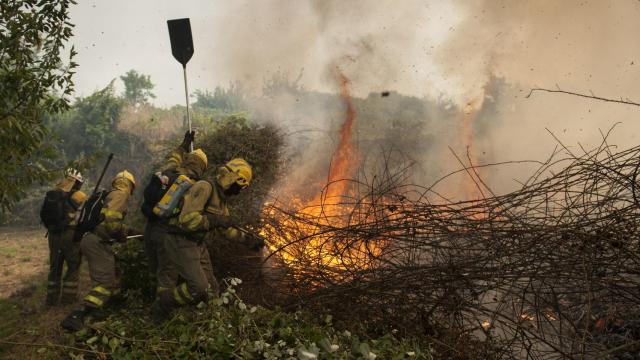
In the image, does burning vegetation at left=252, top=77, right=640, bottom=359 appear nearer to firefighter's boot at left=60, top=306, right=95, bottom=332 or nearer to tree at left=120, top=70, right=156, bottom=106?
firefighter's boot at left=60, top=306, right=95, bottom=332

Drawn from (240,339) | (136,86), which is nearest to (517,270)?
(240,339)

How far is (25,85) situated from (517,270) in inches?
205

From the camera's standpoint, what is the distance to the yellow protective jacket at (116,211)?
19.6 feet

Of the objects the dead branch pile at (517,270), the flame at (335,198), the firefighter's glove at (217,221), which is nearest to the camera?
the dead branch pile at (517,270)

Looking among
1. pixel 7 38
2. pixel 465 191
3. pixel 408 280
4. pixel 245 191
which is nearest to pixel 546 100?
pixel 465 191

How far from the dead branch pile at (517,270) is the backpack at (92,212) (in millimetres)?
2952

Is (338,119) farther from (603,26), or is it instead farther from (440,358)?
(440,358)

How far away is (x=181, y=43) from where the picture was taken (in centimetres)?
805

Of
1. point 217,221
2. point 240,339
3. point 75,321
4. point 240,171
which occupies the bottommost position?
point 75,321

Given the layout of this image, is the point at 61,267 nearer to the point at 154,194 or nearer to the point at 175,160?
the point at 175,160

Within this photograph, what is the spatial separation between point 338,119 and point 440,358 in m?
12.3

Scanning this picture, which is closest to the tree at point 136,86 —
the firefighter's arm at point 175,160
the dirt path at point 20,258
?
the dirt path at point 20,258

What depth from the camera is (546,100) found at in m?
17.2

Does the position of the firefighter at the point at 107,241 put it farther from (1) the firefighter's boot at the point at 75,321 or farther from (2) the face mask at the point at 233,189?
(2) the face mask at the point at 233,189
